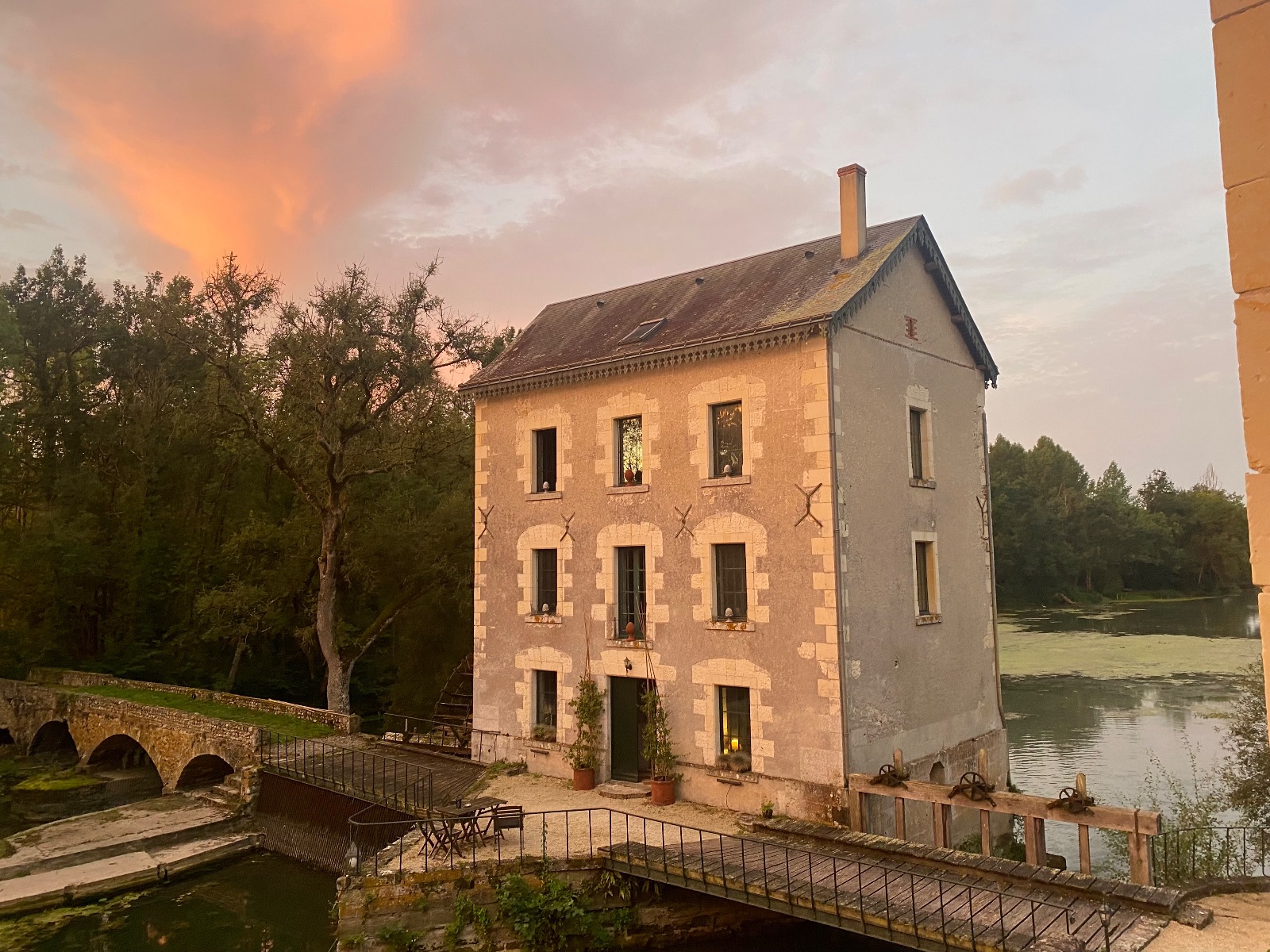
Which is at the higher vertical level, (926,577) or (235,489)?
(235,489)

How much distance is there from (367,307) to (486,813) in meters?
16.9

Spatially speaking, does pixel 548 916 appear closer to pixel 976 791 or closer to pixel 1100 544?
pixel 976 791

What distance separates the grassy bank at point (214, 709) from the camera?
21.3 m

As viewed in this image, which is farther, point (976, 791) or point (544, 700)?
point (544, 700)

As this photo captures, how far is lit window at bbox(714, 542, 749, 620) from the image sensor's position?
14.9 metres

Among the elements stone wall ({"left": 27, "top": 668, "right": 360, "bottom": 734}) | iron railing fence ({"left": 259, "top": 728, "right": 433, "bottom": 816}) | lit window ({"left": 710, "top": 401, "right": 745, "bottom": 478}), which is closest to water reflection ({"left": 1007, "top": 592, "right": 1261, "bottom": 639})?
lit window ({"left": 710, "top": 401, "right": 745, "bottom": 478})

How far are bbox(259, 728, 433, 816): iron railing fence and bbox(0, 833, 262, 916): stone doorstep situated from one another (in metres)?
1.71

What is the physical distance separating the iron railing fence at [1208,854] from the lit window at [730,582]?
7.58 m

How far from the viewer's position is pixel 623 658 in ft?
52.3

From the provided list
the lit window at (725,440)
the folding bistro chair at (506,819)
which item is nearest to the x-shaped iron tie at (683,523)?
the lit window at (725,440)

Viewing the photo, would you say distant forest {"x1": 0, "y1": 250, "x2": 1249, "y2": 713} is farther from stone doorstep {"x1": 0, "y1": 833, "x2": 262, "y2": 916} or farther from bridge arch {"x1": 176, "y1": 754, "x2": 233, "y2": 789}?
stone doorstep {"x1": 0, "y1": 833, "x2": 262, "y2": 916}

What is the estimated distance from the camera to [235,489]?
118ft

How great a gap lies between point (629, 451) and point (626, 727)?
202 inches

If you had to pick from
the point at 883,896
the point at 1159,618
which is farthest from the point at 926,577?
the point at 1159,618
